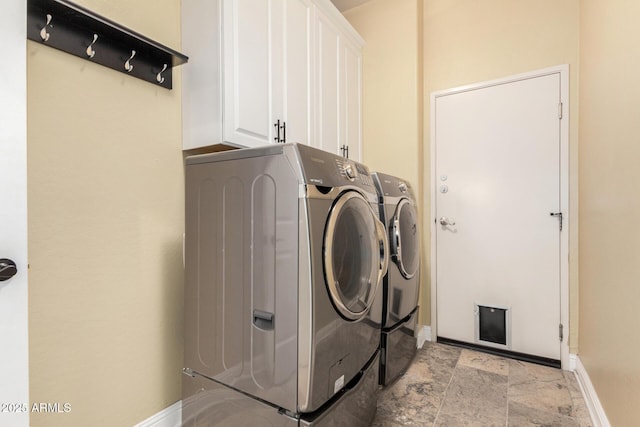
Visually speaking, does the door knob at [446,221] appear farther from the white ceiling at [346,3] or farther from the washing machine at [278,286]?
the white ceiling at [346,3]

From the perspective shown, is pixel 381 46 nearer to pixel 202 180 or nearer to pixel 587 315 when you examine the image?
pixel 202 180

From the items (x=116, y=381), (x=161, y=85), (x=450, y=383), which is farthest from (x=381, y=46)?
(x=116, y=381)

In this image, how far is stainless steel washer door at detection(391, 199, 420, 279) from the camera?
6.53ft

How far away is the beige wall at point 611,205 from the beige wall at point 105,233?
204 cm

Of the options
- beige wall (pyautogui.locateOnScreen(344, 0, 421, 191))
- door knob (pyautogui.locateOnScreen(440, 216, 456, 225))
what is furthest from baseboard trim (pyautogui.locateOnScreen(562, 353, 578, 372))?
beige wall (pyautogui.locateOnScreen(344, 0, 421, 191))

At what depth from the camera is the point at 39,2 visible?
42.6 inches

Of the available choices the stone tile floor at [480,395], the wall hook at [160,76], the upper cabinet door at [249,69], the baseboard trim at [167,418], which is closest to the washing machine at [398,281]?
the stone tile floor at [480,395]

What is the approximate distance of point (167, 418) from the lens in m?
1.51

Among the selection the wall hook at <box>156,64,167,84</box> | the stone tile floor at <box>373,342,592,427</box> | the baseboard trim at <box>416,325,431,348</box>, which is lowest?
the stone tile floor at <box>373,342,592,427</box>

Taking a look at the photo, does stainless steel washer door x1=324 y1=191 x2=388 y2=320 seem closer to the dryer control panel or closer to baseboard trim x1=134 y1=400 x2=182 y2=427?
the dryer control panel

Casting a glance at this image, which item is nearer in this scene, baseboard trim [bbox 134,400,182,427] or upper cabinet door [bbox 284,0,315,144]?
baseboard trim [bbox 134,400,182,427]

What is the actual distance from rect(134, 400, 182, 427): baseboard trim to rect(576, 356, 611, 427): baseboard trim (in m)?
2.09

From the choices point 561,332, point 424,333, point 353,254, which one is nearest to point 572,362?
point 561,332

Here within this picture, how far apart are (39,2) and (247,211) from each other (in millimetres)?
1040
